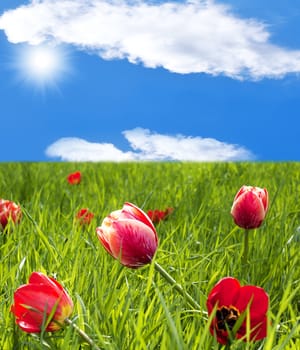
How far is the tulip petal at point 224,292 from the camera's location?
0.67 meters

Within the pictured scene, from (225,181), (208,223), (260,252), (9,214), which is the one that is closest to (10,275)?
(9,214)

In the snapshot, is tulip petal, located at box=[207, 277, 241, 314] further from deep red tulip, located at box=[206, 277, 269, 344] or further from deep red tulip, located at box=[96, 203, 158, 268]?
deep red tulip, located at box=[96, 203, 158, 268]

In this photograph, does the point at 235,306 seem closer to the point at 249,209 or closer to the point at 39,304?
the point at 39,304

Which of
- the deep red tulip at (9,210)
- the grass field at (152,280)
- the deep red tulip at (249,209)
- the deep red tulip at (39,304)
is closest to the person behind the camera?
the deep red tulip at (39,304)

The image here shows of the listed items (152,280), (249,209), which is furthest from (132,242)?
(249,209)

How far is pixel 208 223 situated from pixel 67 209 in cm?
73

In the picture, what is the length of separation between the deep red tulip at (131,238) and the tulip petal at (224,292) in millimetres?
139

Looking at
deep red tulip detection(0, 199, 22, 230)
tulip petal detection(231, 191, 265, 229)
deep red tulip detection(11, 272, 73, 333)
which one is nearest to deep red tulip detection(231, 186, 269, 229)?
tulip petal detection(231, 191, 265, 229)

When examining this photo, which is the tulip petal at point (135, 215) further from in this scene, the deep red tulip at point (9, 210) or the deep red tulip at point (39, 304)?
the deep red tulip at point (9, 210)

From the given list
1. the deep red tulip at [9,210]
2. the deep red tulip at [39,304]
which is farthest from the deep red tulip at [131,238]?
the deep red tulip at [9,210]

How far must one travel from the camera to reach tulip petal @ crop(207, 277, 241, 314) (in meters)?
0.67

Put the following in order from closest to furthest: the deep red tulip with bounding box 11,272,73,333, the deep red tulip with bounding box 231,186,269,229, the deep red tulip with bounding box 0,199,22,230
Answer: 1. the deep red tulip with bounding box 11,272,73,333
2. the deep red tulip with bounding box 231,186,269,229
3. the deep red tulip with bounding box 0,199,22,230

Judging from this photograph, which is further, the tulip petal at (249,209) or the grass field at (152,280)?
the tulip petal at (249,209)

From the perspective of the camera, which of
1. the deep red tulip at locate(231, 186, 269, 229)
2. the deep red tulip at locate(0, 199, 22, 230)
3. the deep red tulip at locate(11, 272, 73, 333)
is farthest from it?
the deep red tulip at locate(0, 199, 22, 230)
